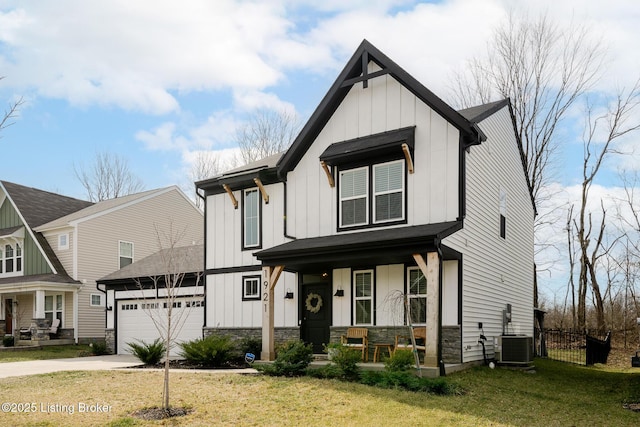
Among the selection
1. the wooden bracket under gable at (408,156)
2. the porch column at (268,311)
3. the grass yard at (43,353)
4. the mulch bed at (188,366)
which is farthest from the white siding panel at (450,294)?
the grass yard at (43,353)

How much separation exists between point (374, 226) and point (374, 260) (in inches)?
44.0

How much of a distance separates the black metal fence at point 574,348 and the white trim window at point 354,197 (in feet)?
35.4

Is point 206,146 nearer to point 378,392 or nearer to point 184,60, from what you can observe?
point 184,60

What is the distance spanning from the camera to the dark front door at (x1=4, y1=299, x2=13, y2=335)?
28.3m

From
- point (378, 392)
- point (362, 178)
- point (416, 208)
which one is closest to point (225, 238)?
point (362, 178)

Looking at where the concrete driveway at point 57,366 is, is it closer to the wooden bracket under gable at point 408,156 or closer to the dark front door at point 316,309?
the dark front door at point 316,309

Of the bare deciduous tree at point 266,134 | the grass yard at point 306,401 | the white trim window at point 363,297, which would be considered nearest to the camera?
the grass yard at point 306,401

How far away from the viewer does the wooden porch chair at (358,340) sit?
46.6 ft

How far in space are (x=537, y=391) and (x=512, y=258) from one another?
695 centimetres

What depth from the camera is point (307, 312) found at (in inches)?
632

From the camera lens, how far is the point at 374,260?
1381 cm

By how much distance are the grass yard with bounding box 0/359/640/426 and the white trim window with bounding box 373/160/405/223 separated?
13.5ft

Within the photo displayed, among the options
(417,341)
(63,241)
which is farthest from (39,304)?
(417,341)

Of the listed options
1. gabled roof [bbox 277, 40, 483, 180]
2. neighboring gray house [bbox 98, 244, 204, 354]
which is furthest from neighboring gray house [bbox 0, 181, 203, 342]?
gabled roof [bbox 277, 40, 483, 180]
